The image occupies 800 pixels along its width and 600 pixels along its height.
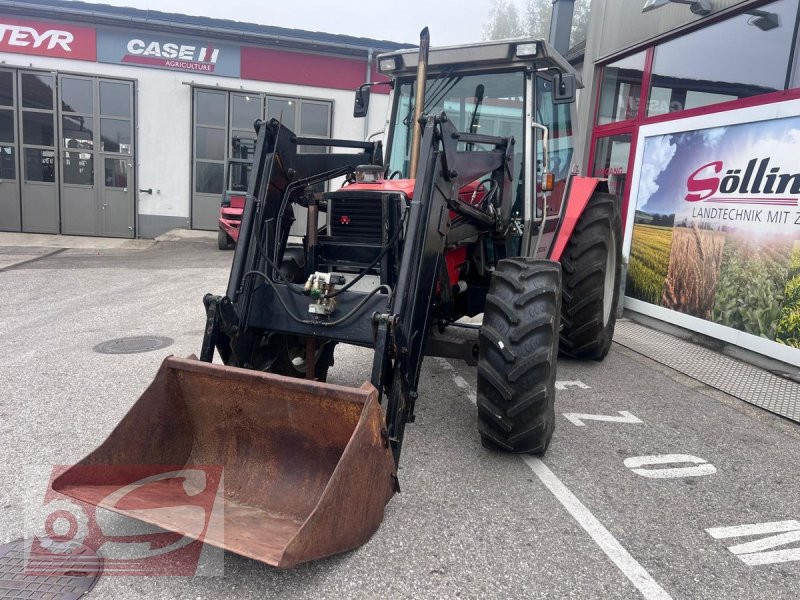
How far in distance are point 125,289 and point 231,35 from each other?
29.5 feet

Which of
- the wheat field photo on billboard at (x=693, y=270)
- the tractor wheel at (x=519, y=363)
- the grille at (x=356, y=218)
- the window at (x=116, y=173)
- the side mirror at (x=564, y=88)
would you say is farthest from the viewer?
the window at (x=116, y=173)

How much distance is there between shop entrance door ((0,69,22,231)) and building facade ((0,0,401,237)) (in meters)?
0.03

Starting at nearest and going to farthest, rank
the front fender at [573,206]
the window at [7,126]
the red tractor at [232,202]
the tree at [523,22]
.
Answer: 1. the front fender at [573,206]
2. the red tractor at [232,202]
3. the window at [7,126]
4. the tree at [523,22]

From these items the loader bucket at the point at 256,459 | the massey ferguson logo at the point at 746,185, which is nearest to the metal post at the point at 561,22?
the massey ferguson logo at the point at 746,185

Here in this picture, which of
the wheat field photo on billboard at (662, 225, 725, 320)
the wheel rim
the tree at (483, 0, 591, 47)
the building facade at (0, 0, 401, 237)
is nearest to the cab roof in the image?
the wheel rim

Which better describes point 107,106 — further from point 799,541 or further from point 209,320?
point 799,541

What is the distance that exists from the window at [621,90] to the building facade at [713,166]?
0.03 metres

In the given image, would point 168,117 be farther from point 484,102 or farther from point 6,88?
point 484,102

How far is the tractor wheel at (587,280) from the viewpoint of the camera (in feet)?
17.5

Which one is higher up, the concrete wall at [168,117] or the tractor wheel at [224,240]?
the concrete wall at [168,117]

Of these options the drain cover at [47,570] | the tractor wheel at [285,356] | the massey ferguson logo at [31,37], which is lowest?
the drain cover at [47,570]

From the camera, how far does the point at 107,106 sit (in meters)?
14.9

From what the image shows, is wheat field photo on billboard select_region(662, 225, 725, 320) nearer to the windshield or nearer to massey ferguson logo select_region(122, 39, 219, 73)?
the windshield

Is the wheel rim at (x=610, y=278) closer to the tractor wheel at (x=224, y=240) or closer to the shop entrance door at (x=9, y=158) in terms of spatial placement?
the tractor wheel at (x=224, y=240)
